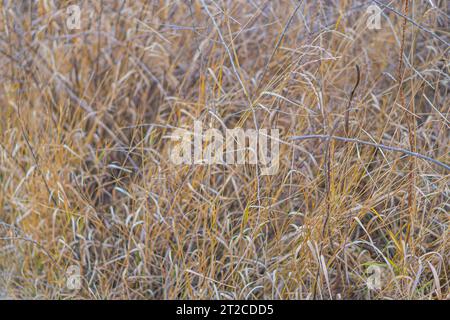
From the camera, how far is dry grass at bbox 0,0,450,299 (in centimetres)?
197

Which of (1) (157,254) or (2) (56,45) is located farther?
(2) (56,45)

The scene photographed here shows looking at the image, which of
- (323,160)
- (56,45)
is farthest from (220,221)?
(56,45)

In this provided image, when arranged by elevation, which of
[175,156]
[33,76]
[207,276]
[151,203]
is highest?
[33,76]

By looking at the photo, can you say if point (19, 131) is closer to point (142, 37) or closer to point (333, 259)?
point (142, 37)

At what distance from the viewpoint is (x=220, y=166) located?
7.27ft

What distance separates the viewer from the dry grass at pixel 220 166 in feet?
6.47

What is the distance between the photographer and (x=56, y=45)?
253 cm

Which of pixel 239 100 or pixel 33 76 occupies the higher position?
pixel 33 76

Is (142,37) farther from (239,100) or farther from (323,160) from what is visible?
(323,160)

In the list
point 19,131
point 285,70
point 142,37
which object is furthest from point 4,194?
point 285,70

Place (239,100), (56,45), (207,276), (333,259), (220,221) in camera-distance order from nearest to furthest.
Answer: (333,259)
(207,276)
(220,221)
(239,100)
(56,45)

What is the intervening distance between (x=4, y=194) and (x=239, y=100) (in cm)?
98

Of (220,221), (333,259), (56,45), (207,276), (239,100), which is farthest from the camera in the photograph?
(56,45)

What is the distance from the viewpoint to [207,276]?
205 centimetres
